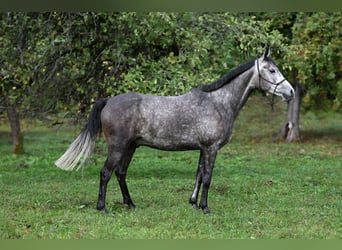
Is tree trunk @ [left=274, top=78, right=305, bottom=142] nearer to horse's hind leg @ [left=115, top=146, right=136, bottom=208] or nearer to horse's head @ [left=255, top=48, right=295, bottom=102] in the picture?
horse's head @ [left=255, top=48, right=295, bottom=102]

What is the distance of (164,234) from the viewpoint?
6117 mm

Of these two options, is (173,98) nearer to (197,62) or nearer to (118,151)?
(118,151)

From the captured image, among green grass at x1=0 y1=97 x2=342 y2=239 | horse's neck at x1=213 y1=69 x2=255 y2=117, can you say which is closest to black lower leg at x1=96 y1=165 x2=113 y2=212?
green grass at x1=0 y1=97 x2=342 y2=239

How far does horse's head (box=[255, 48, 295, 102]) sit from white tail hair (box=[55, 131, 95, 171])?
2637 mm

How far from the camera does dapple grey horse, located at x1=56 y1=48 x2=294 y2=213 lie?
25.3 ft

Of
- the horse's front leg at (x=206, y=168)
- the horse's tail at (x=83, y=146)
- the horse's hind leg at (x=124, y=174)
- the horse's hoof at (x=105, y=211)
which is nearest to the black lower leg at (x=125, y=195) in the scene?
the horse's hind leg at (x=124, y=174)

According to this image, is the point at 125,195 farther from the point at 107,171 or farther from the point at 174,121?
the point at 174,121

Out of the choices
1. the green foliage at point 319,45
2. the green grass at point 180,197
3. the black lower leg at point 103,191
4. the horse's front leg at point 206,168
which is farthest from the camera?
the green foliage at point 319,45

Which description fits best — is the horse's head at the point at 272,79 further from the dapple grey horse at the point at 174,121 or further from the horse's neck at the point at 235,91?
the horse's neck at the point at 235,91

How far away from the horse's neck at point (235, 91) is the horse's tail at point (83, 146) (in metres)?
1.78

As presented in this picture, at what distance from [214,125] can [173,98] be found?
728 millimetres

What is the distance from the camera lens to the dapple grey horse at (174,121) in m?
7.71

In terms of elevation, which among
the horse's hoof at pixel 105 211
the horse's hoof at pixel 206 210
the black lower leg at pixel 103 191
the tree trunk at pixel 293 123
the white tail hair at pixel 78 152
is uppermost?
the white tail hair at pixel 78 152

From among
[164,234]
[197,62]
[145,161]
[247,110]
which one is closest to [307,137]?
[247,110]
